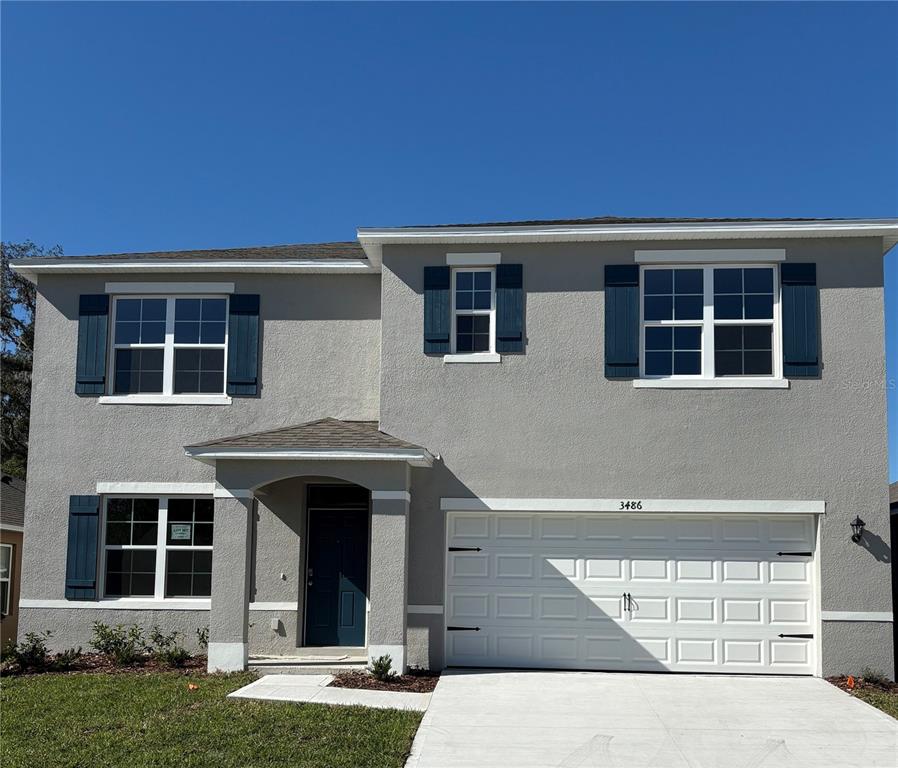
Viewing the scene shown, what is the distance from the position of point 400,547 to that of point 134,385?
5325 mm

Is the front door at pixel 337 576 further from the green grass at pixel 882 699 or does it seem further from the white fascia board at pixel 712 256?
the green grass at pixel 882 699

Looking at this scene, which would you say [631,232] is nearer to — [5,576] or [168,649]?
[168,649]

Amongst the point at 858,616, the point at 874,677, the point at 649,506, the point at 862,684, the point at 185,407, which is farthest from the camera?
the point at 185,407

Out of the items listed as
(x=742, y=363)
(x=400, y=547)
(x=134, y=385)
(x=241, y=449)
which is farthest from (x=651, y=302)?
(x=134, y=385)

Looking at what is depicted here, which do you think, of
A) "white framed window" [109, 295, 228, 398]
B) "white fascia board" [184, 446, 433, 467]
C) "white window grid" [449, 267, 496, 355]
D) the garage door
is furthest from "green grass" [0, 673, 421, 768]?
"white window grid" [449, 267, 496, 355]

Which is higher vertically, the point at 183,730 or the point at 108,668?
the point at 183,730

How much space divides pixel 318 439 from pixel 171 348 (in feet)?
11.1

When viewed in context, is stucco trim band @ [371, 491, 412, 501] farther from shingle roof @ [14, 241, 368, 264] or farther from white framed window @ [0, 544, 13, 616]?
white framed window @ [0, 544, 13, 616]

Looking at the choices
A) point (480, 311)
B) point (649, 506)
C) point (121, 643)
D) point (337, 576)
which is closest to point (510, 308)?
point (480, 311)

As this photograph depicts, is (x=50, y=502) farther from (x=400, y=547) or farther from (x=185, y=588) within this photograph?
(x=400, y=547)

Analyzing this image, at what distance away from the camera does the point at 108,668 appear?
13336mm

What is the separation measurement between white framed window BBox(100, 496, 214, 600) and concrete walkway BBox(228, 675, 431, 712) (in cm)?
312

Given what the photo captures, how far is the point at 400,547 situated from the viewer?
42.2 ft

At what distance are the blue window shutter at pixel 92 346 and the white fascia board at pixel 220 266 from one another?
52cm
